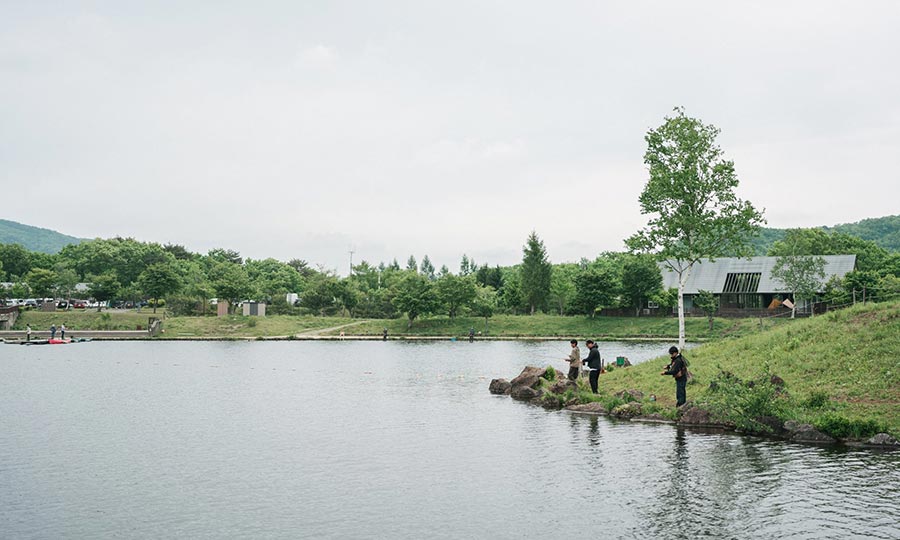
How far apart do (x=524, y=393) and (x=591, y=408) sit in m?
5.54

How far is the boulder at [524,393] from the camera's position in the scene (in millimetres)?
35656

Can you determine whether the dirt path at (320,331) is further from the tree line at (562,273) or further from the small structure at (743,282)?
the small structure at (743,282)

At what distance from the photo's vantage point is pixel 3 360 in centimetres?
6281

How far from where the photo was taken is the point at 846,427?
23.3 m

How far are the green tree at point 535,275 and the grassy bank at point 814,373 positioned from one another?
72928 millimetres

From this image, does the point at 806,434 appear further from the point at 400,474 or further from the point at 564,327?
the point at 564,327

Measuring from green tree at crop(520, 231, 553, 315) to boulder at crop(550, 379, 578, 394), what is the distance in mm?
76892

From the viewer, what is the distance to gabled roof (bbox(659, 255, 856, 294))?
3657 inches

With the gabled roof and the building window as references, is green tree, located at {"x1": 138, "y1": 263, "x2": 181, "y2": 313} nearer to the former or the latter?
the gabled roof

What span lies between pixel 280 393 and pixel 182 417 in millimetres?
8349

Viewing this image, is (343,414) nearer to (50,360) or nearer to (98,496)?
(98,496)

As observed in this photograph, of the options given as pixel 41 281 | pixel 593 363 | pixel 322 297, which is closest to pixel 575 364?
pixel 593 363

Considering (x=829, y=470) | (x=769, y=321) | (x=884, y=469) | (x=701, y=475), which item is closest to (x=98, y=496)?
(x=701, y=475)

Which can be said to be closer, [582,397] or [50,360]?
[582,397]
